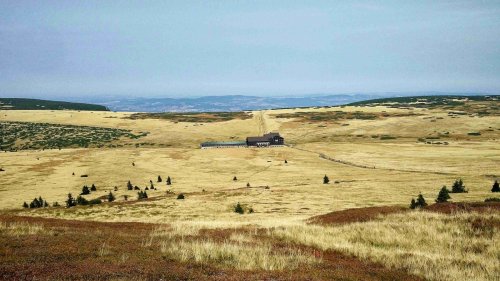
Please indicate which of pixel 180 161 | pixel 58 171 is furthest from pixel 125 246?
pixel 180 161

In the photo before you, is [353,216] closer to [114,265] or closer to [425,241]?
[425,241]

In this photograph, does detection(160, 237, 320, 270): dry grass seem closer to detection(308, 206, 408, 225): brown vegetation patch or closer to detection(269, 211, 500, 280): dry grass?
detection(269, 211, 500, 280): dry grass

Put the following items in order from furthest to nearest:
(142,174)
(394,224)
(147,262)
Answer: (142,174), (394,224), (147,262)

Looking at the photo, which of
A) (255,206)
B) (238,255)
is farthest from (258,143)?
(238,255)

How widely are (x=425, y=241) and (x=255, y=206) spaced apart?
98.7 ft

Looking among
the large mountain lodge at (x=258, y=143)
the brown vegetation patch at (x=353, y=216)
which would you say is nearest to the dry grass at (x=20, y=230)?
the brown vegetation patch at (x=353, y=216)

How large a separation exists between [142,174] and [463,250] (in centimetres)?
7814

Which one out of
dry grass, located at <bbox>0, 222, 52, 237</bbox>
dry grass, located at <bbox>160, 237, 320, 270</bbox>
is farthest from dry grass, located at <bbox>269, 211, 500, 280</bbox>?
dry grass, located at <bbox>0, 222, 52, 237</bbox>

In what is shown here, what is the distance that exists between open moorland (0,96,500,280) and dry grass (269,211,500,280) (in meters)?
0.10

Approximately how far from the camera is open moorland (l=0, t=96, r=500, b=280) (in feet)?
46.8

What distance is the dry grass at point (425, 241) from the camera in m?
14.8

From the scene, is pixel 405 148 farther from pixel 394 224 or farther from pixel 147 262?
pixel 147 262

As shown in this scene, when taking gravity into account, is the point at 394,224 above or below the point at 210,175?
above

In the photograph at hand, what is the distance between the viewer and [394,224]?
952 inches
